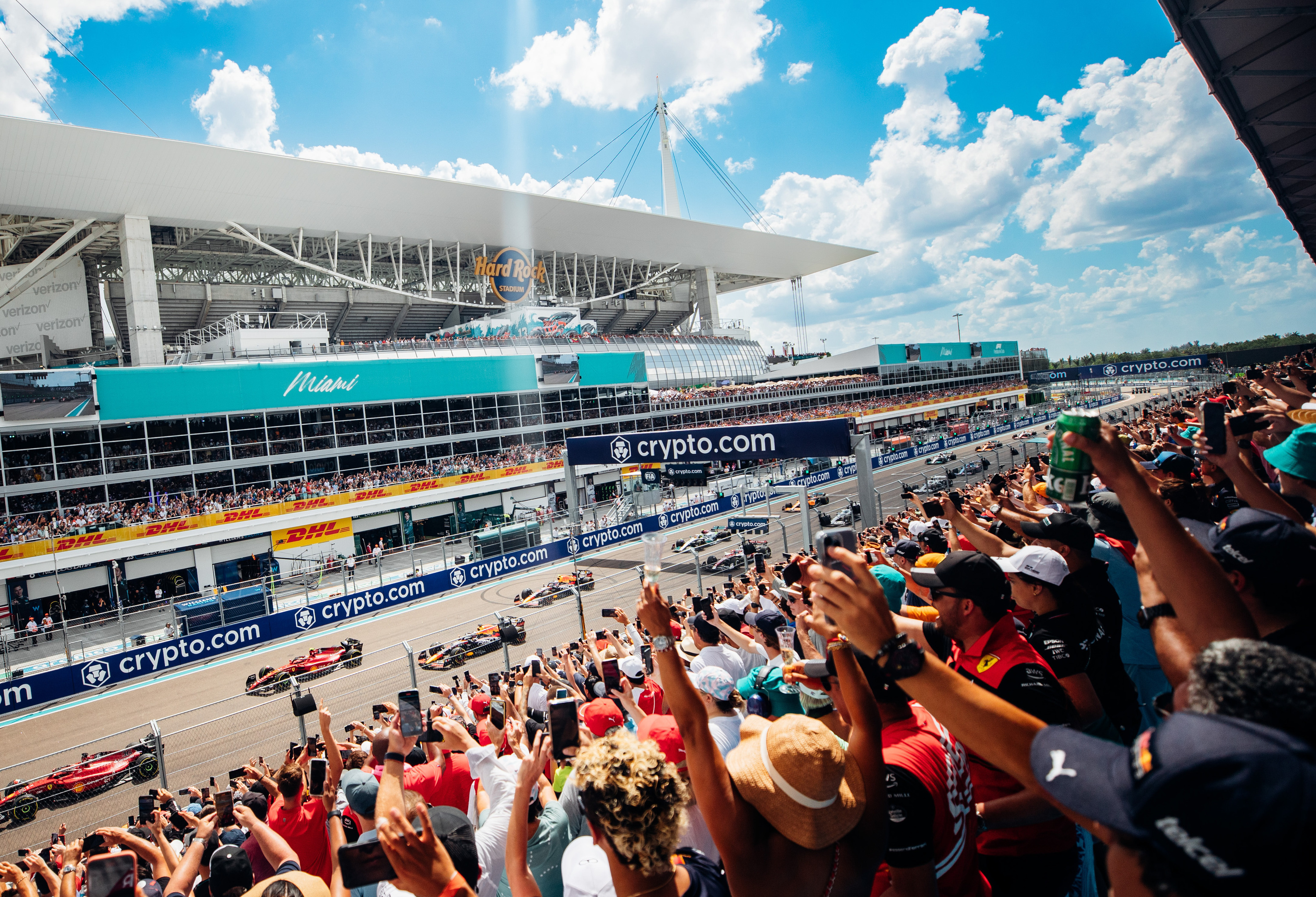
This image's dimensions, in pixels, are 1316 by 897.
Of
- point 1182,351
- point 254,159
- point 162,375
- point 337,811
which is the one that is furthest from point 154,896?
point 1182,351

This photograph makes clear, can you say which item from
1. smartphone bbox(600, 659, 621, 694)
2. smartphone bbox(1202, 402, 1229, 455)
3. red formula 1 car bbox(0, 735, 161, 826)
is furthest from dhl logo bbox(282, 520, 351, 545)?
smartphone bbox(1202, 402, 1229, 455)

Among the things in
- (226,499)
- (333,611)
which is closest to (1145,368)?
(333,611)

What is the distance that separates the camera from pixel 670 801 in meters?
1.81

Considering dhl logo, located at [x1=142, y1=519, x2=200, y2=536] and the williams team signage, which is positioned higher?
the williams team signage

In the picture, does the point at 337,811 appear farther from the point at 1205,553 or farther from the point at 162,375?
the point at 162,375

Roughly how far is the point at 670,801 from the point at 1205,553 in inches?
60.7

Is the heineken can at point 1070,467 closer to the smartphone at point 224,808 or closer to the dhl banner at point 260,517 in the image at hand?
the smartphone at point 224,808

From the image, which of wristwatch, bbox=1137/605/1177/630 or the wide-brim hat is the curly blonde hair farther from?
wristwatch, bbox=1137/605/1177/630

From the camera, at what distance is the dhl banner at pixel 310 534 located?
29.7m

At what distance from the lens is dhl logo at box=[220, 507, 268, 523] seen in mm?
28047

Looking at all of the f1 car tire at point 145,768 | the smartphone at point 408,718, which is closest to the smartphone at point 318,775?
the smartphone at point 408,718

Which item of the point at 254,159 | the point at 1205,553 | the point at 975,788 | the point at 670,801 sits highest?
the point at 254,159

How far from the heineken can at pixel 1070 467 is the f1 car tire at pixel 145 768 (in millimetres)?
11466

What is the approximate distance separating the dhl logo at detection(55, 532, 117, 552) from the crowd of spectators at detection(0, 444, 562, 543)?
0.28 meters
